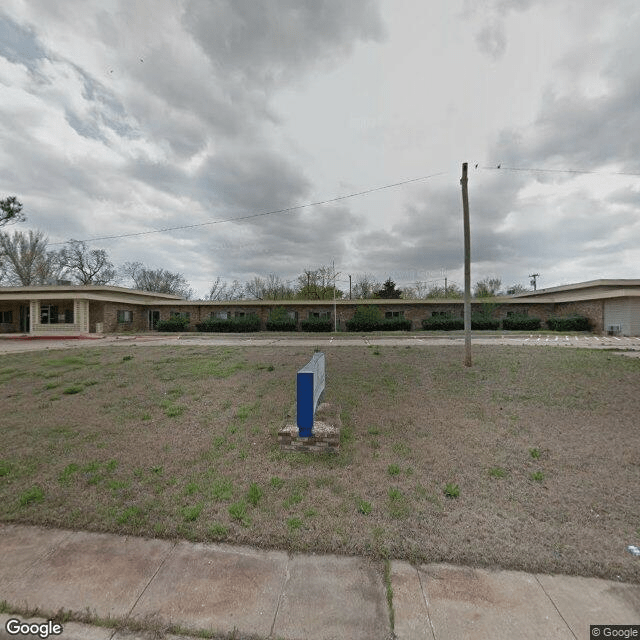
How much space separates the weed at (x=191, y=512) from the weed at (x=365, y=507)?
157 centimetres

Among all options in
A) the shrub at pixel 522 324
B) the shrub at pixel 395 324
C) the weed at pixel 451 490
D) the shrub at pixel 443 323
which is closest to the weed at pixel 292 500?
the weed at pixel 451 490

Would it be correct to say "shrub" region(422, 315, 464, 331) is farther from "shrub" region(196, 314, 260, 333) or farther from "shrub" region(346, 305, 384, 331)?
"shrub" region(196, 314, 260, 333)

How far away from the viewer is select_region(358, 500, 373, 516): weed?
3.08 m

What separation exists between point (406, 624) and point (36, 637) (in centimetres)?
228

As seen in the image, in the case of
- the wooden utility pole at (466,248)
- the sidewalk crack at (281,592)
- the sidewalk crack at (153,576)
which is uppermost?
the wooden utility pole at (466,248)

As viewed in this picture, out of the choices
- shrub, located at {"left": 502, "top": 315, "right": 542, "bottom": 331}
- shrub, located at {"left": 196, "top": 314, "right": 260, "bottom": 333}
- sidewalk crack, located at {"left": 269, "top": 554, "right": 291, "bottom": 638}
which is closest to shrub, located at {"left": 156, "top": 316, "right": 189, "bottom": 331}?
shrub, located at {"left": 196, "top": 314, "right": 260, "bottom": 333}

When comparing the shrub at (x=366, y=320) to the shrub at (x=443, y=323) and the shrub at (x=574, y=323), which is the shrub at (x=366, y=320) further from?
the shrub at (x=574, y=323)

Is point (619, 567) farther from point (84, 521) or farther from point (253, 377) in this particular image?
point (253, 377)

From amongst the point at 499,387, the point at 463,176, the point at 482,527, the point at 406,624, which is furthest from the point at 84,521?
the point at 463,176

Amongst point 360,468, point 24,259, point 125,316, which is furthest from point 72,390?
point 24,259

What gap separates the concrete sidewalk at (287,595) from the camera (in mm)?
1981

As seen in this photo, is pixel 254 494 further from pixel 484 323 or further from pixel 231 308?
pixel 231 308

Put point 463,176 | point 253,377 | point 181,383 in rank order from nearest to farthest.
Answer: point 181,383
point 253,377
point 463,176

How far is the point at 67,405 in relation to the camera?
613 cm
